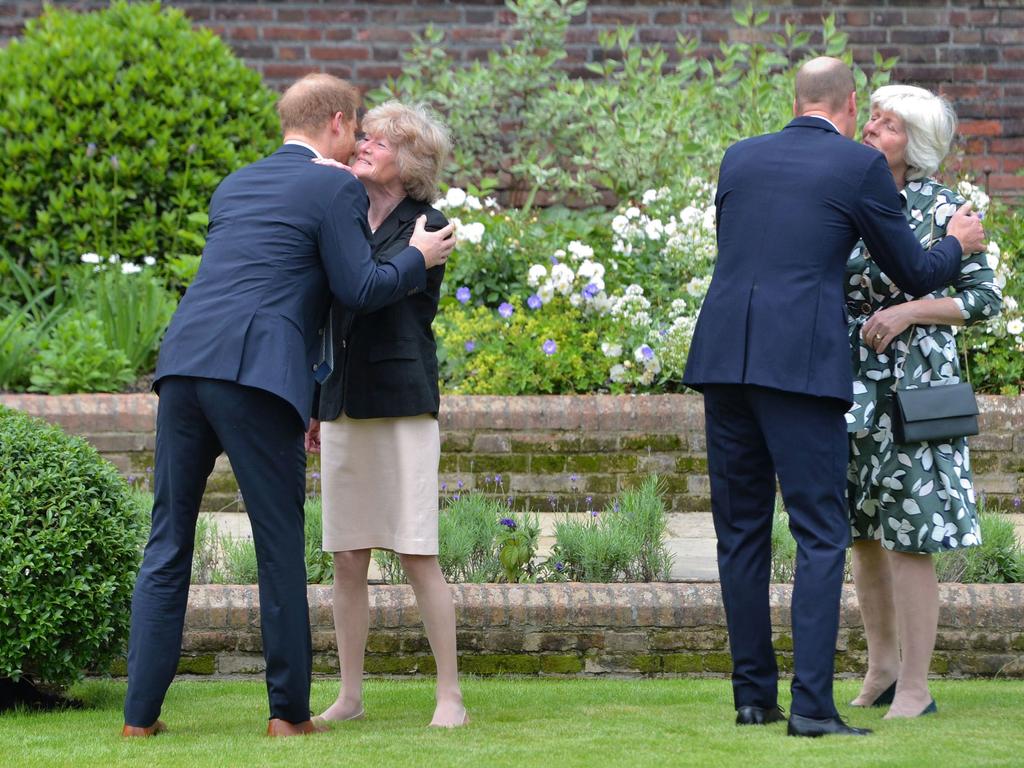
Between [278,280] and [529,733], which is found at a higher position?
[278,280]

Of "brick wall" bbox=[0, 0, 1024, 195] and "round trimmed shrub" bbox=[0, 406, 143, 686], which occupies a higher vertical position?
"brick wall" bbox=[0, 0, 1024, 195]

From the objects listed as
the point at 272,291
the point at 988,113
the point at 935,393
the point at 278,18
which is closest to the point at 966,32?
the point at 988,113

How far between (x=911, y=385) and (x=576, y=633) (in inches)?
58.6

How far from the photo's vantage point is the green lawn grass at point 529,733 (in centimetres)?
368

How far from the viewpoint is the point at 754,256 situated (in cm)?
390

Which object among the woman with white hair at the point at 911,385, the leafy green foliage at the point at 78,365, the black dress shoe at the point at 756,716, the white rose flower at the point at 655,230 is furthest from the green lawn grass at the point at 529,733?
the white rose flower at the point at 655,230

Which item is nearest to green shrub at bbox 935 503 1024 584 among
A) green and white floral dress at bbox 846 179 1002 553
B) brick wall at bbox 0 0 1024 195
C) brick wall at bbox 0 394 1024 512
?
green and white floral dress at bbox 846 179 1002 553

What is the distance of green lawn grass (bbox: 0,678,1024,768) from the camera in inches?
145

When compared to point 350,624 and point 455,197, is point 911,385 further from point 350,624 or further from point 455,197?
point 455,197

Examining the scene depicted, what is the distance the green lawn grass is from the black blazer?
908 millimetres

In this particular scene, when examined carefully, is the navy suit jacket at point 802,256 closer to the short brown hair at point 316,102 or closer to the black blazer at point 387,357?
the black blazer at point 387,357

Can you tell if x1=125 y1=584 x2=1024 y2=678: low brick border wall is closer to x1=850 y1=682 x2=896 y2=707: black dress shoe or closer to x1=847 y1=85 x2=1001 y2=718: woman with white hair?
x1=850 y1=682 x2=896 y2=707: black dress shoe

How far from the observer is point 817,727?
382 cm

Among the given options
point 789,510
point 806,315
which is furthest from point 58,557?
point 806,315
